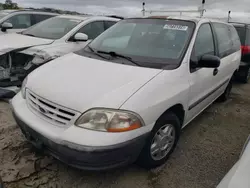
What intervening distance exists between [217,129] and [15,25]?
664 centimetres

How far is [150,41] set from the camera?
3.14 m

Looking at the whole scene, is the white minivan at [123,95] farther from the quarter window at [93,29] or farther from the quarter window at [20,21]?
the quarter window at [20,21]

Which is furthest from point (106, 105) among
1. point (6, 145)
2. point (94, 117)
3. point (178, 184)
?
point (6, 145)

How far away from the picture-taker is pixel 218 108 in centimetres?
469

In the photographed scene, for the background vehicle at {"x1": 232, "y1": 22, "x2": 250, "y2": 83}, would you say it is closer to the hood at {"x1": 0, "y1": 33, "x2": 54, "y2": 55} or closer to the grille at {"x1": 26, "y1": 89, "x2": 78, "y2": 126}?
the hood at {"x1": 0, "y1": 33, "x2": 54, "y2": 55}

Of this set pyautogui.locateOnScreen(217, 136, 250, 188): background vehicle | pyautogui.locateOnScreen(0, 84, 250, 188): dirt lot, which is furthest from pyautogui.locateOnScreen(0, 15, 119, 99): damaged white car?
pyautogui.locateOnScreen(217, 136, 250, 188): background vehicle

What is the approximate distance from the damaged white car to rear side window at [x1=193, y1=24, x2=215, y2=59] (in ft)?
7.93

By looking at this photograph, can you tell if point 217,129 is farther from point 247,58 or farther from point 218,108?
point 247,58

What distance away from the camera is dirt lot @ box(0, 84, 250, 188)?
2484mm

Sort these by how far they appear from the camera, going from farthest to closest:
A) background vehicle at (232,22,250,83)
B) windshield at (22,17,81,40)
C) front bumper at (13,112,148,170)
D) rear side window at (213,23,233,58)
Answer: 1. background vehicle at (232,22,250,83)
2. windshield at (22,17,81,40)
3. rear side window at (213,23,233,58)
4. front bumper at (13,112,148,170)

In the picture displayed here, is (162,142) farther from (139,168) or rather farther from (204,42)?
(204,42)

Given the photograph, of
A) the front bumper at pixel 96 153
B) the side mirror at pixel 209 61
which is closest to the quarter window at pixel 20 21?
the front bumper at pixel 96 153

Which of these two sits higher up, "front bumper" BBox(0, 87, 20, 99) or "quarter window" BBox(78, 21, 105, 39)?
"quarter window" BBox(78, 21, 105, 39)

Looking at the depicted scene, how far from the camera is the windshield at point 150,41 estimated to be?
2859mm
